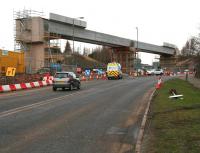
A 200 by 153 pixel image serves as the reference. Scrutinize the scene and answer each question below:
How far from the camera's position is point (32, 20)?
6281cm

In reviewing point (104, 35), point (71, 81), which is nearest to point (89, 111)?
point (71, 81)

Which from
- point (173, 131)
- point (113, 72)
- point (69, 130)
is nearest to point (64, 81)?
point (69, 130)

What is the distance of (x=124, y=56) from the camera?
99.9 meters

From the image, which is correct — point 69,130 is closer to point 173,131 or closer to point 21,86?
point 173,131

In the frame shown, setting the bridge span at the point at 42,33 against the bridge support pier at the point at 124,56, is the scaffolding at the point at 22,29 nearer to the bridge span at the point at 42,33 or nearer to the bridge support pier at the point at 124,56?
the bridge span at the point at 42,33

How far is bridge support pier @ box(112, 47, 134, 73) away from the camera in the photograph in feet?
319

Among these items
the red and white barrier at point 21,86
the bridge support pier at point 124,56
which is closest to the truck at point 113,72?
the red and white barrier at point 21,86

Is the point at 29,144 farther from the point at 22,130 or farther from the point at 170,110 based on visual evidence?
the point at 170,110

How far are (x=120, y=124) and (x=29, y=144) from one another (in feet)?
14.6

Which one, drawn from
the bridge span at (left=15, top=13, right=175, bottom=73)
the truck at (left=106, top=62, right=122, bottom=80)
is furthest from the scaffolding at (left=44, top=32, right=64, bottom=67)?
the truck at (left=106, top=62, right=122, bottom=80)

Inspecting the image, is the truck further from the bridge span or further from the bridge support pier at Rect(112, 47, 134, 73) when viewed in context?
the bridge support pier at Rect(112, 47, 134, 73)

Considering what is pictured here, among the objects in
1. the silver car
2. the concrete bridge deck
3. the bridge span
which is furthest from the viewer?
the concrete bridge deck

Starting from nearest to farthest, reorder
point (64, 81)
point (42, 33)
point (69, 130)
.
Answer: point (69, 130) → point (64, 81) → point (42, 33)

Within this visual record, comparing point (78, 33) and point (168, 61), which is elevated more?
point (78, 33)
